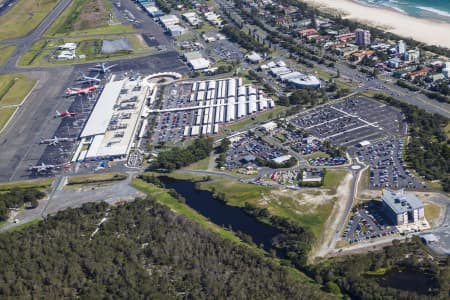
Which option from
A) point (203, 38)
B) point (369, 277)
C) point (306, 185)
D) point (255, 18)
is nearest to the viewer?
point (369, 277)

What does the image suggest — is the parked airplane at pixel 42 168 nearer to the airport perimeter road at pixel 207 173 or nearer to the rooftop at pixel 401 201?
the airport perimeter road at pixel 207 173

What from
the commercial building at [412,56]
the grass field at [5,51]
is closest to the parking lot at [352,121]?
the commercial building at [412,56]

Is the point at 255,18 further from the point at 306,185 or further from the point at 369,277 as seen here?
the point at 369,277

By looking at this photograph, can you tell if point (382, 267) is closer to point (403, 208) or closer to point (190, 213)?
point (403, 208)

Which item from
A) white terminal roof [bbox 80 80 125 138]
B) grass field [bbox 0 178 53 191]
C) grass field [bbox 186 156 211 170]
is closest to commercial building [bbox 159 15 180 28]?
white terminal roof [bbox 80 80 125 138]

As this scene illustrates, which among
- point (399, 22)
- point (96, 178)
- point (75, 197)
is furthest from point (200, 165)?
point (399, 22)

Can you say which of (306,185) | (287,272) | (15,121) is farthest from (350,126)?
(15,121)
